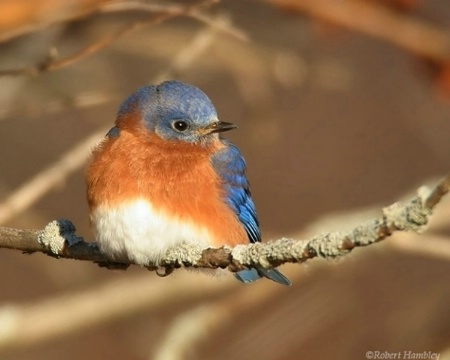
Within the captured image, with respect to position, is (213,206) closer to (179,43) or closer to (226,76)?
(179,43)

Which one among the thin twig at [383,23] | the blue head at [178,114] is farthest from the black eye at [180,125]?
the thin twig at [383,23]

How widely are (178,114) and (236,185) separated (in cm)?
49

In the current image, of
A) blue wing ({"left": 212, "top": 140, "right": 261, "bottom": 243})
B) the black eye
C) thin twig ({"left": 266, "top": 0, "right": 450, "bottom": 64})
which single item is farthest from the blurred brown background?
the black eye

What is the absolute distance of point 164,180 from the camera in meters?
5.13

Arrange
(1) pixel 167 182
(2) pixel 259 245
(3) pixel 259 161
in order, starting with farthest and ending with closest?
1. (3) pixel 259 161
2. (1) pixel 167 182
3. (2) pixel 259 245

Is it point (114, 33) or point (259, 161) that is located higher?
point (259, 161)

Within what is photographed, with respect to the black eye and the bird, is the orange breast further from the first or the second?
the black eye

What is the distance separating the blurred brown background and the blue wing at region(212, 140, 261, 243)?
0.27 meters

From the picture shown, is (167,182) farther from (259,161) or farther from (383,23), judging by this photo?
(259,161)

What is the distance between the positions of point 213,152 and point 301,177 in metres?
4.29

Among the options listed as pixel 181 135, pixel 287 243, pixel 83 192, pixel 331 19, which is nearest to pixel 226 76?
pixel 83 192

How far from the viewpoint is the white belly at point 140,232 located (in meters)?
4.81

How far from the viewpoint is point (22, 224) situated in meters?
6.76

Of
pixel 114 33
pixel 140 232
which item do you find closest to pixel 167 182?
pixel 140 232
